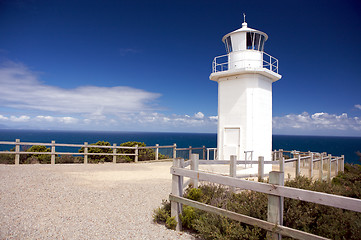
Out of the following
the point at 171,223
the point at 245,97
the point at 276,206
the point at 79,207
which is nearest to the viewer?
the point at 276,206

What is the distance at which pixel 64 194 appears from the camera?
6551 millimetres

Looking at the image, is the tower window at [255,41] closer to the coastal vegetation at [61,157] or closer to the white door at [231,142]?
the white door at [231,142]

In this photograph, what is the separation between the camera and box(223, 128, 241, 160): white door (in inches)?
495

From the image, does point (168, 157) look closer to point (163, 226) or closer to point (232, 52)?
point (232, 52)

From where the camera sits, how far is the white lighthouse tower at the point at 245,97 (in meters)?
12.3

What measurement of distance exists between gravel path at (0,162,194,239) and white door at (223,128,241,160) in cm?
502

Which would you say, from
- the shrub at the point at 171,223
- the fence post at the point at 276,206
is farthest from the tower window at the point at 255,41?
the fence post at the point at 276,206

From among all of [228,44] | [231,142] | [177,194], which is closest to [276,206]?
[177,194]

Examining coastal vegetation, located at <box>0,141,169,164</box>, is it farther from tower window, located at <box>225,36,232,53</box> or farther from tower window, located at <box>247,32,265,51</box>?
tower window, located at <box>247,32,265,51</box>

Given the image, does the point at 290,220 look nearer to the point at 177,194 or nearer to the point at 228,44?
the point at 177,194

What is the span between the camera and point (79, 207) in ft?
18.3

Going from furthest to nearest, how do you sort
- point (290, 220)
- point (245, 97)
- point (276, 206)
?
point (245, 97) → point (290, 220) → point (276, 206)

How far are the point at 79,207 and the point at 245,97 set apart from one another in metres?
9.43

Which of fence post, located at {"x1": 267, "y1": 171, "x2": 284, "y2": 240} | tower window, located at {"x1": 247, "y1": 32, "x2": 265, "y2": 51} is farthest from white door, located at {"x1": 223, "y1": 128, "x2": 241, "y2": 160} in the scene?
fence post, located at {"x1": 267, "y1": 171, "x2": 284, "y2": 240}
